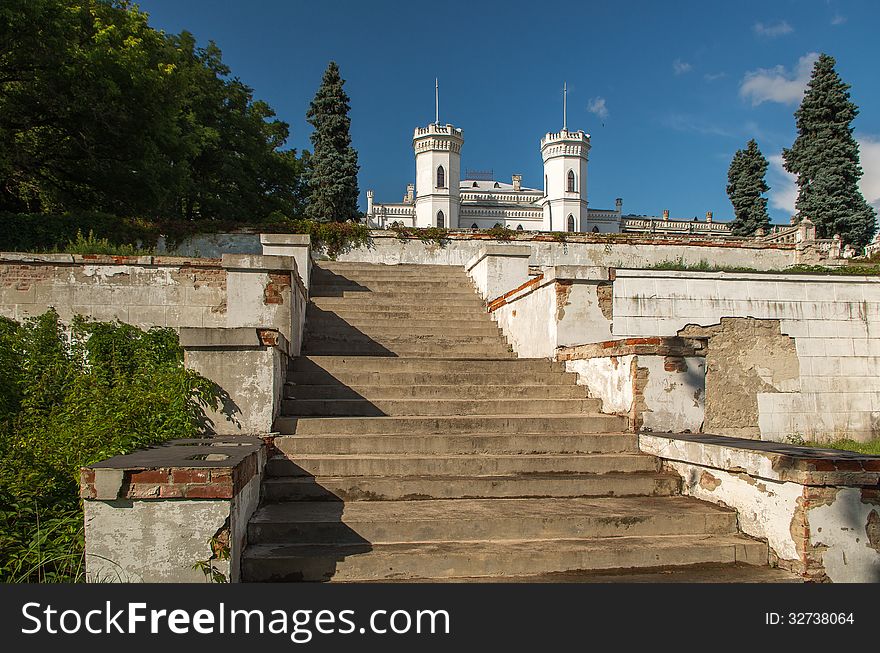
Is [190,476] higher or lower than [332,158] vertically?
lower

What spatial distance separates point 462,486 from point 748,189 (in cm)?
3331

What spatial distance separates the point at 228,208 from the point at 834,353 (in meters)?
19.7

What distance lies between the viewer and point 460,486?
435 centimetres

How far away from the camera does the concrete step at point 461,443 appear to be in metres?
4.64

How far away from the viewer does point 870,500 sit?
3494 mm

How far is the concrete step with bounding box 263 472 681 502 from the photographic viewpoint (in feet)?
13.8

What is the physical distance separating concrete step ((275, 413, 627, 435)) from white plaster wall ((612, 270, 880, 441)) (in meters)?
4.39

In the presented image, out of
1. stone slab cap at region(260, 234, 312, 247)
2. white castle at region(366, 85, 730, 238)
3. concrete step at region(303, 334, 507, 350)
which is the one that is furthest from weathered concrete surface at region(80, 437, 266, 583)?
white castle at region(366, 85, 730, 238)

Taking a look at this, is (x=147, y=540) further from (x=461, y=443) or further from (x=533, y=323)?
(x=533, y=323)

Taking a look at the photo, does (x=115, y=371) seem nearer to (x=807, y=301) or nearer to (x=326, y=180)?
(x=807, y=301)

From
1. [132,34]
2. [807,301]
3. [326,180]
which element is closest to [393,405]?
[807,301]

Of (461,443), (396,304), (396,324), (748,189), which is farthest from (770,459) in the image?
(748,189)

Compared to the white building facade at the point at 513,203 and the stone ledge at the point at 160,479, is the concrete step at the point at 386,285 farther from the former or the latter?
the white building facade at the point at 513,203
